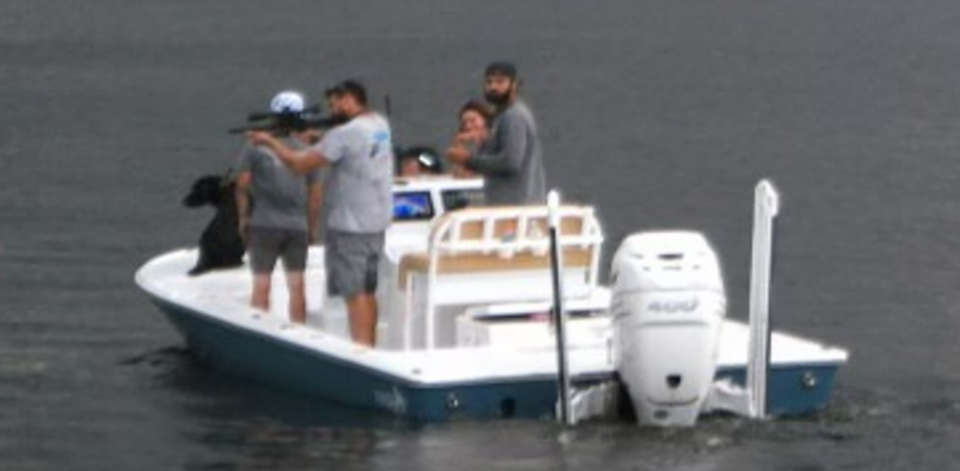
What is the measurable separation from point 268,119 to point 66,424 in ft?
7.33

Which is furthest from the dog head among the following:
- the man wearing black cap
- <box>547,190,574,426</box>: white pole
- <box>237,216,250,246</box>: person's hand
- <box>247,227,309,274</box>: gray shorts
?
<box>547,190,574,426</box>: white pole

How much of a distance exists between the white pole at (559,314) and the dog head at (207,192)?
379cm

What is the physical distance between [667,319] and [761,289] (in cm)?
74

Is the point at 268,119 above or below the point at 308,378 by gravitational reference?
above

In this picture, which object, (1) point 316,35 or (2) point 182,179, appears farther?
(1) point 316,35

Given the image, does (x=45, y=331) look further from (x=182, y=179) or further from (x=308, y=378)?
A: (x=182, y=179)

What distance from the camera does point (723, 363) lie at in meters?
21.6

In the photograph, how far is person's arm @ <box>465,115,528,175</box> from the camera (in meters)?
22.1

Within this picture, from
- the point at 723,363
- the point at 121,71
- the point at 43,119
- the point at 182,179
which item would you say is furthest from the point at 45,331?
the point at 121,71

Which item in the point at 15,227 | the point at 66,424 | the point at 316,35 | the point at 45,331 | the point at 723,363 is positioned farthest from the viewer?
the point at 316,35

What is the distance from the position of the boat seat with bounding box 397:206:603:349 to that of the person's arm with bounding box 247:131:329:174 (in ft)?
2.51

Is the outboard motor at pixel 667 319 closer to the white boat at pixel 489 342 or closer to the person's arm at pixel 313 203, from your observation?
the white boat at pixel 489 342

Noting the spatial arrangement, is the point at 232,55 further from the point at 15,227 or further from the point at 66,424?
the point at 66,424

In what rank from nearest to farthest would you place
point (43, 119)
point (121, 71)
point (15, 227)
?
point (15, 227) → point (43, 119) → point (121, 71)
